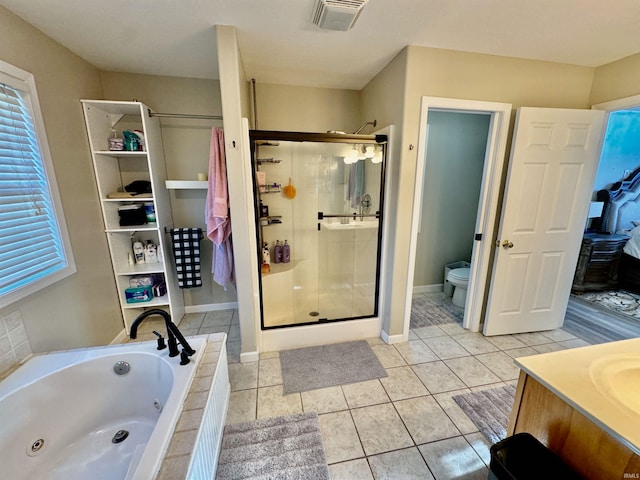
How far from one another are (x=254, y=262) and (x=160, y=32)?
169cm

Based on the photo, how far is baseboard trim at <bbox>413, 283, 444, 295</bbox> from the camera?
3.44 meters

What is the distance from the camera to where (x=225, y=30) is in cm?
163

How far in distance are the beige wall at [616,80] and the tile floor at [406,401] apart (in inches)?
85.3

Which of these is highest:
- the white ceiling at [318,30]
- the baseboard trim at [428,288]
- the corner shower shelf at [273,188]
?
the white ceiling at [318,30]

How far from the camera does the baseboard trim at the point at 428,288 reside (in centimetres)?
344

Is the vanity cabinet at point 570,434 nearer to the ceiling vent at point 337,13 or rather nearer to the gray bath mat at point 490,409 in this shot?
the gray bath mat at point 490,409

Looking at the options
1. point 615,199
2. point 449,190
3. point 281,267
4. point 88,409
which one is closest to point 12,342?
point 88,409

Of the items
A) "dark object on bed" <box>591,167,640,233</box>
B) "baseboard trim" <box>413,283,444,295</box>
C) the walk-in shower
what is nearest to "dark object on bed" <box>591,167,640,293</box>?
"dark object on bed" <box>591,167,640,233</box>

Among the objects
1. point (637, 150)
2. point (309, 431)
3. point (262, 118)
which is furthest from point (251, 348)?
point (637, 150)

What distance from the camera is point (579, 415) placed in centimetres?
86

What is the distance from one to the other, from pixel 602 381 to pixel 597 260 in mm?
3663

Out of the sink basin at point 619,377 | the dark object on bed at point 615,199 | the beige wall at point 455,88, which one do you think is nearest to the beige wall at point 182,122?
the beige wall at point 455,88

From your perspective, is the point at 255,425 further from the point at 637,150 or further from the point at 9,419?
the point at 637,150

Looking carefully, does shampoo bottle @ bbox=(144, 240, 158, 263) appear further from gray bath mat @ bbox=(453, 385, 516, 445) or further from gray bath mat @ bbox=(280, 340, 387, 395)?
gray bath mat @ bbox=(453, 385, 516, 445)
